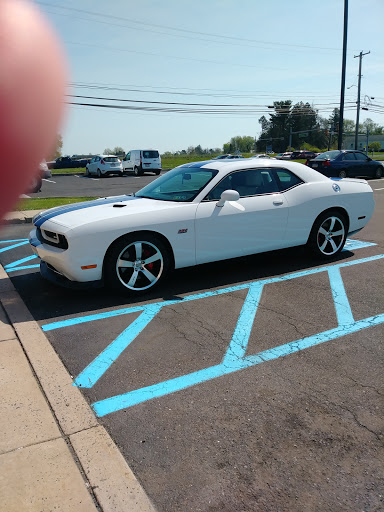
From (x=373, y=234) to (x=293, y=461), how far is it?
6.56 metres

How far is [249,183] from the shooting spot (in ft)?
18.6

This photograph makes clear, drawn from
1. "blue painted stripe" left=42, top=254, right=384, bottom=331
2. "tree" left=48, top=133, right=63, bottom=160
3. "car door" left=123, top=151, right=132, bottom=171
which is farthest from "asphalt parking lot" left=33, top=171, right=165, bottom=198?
"tree" left=48, top=133, right=63, bottom=160

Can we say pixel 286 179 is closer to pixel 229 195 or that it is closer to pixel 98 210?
pixel 229 195

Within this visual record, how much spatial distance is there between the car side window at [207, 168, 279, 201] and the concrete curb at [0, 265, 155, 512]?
2.89 metres

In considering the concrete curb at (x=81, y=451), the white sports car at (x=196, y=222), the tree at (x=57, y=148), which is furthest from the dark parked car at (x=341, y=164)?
the tree at (x=57, y=148)

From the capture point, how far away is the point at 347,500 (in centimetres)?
211

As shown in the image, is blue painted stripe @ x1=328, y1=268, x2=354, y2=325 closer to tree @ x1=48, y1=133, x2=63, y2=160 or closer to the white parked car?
tree @ x1=48, y1=133, x2=63, y2=160

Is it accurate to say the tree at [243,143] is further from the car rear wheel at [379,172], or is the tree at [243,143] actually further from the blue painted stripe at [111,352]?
the blue painted stripe at [111,352]

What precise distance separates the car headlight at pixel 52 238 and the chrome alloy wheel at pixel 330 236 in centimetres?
341

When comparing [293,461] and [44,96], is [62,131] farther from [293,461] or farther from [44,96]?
[293,461]

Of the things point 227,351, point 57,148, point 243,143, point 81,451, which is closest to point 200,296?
point 227,351

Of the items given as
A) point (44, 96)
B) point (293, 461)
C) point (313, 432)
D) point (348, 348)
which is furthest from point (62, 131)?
point (348, 348)

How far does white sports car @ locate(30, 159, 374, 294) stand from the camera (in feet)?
15.2

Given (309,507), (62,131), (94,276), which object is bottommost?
(309,507)
